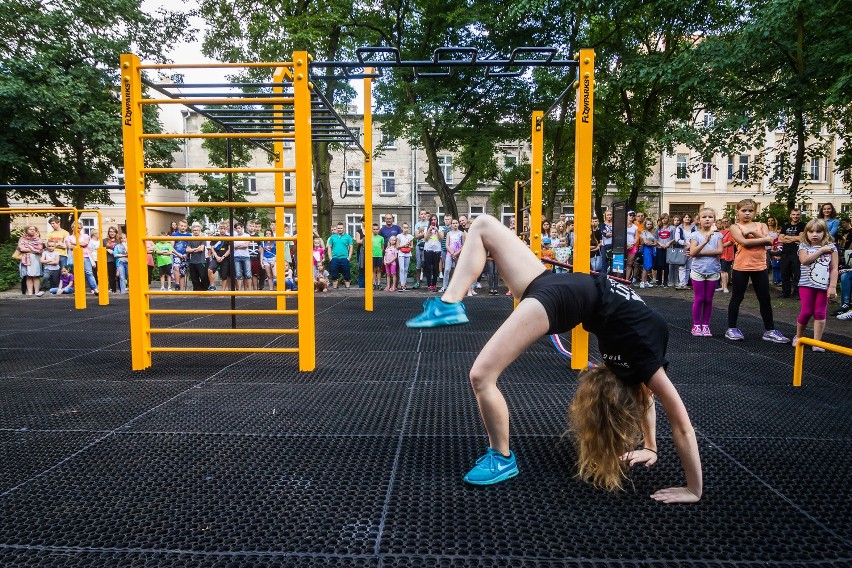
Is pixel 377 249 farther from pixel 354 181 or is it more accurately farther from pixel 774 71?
pixel 354 181

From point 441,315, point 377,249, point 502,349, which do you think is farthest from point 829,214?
point 441,315

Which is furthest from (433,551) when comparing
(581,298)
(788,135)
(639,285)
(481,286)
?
(788,135)

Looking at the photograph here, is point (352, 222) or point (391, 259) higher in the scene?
point (352, 222)

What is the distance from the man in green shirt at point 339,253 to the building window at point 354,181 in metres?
25.4

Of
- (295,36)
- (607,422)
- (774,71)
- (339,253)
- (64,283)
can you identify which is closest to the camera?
(607,422)

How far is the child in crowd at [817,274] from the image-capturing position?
566 centimetres

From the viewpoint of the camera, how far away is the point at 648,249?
13828mm

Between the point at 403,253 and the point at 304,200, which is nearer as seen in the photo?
the point at 304,200

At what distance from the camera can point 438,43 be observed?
1775 centimetres

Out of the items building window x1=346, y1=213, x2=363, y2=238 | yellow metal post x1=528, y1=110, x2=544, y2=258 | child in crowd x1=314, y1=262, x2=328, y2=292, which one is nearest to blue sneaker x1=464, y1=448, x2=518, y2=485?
yellow metal post x1=528, y1=110, x2=544, y2=258

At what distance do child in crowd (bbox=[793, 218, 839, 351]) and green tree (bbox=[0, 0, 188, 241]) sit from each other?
19471 mm

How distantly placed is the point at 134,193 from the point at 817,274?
6.67 m

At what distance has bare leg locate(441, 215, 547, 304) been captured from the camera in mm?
2469

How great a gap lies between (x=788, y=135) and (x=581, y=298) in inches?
574
